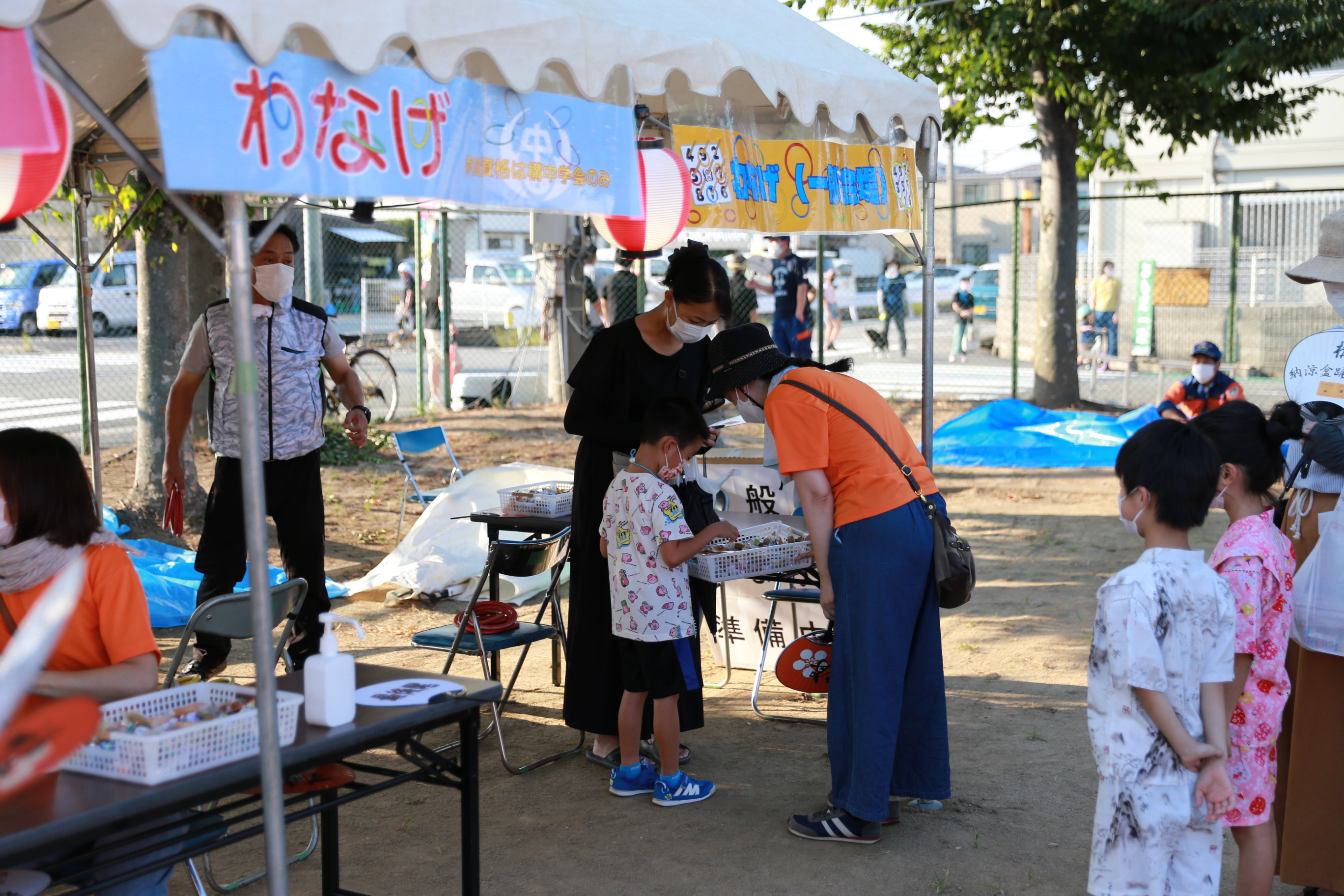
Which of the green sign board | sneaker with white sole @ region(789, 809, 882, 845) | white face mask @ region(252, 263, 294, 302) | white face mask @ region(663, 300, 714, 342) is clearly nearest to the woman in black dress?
white face mask @ region(663, 300, 714, 342)

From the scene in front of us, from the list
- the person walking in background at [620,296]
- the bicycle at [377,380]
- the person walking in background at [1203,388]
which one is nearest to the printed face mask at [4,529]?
the person walking in background at [1203,388]

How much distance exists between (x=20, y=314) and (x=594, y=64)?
20.8m

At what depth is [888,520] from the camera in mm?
3449

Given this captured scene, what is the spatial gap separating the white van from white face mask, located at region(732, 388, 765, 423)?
1978cm

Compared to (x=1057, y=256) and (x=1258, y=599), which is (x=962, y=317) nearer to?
(x=1057, y=256)

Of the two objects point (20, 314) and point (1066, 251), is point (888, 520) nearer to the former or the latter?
point (1066, 251)

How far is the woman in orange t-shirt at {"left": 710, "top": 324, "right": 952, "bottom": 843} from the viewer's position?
3451 mm

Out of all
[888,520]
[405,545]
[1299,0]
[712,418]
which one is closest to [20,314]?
[712,418]

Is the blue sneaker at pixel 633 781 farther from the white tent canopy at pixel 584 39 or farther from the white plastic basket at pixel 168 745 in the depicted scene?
the white tent canopy at pixel 584 39

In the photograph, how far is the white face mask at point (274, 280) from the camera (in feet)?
13.7

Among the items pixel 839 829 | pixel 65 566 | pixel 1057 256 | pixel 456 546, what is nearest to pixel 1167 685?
pixel 839 829

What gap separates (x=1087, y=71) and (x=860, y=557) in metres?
9.42

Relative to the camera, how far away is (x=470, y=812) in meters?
2.72

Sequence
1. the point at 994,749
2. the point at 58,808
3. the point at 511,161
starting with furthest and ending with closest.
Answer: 1. the point at 994,749
2. the point at 511,161
3. the point at 58,808
